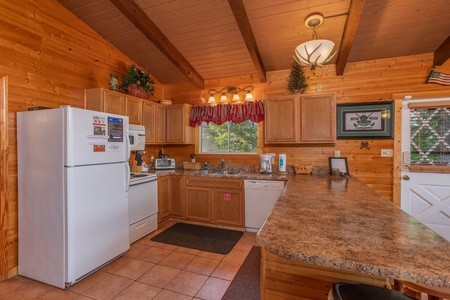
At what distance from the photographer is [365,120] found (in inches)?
135

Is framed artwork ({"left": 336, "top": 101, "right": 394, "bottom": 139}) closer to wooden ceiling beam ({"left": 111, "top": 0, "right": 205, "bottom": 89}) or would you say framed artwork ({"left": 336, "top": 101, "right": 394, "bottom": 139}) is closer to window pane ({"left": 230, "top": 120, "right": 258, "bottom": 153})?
window pane ({"left": 230, "top": 120, "right": 258, "bottom": 153})

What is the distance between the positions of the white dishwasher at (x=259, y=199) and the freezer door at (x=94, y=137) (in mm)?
1843

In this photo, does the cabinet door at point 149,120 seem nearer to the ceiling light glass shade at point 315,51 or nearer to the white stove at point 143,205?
the white stove at point 143,205

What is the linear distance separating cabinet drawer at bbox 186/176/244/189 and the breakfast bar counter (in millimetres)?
1852

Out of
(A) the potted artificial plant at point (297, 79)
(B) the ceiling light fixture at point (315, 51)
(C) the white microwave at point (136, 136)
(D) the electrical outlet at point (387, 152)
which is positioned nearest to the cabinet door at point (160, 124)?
(C) the white microwave at point (136, 136)

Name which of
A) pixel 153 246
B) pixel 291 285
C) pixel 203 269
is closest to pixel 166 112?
pixel 153 246

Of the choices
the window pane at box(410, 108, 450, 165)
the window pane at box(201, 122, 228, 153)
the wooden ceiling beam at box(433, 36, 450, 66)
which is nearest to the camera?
the wooden ceiling beam at box(433, 36, 450, 66)

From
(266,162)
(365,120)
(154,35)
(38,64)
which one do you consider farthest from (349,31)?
(38,64)

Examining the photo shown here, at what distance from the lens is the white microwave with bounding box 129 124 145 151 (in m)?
3.41

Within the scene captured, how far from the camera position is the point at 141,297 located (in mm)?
2006

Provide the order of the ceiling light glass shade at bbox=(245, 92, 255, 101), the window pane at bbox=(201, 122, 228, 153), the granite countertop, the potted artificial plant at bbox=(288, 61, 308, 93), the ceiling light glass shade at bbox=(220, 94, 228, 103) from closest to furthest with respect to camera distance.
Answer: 1. the granite countertop
2. the potted artificial plant at bbox=(288, 61, 308, 93)
3. the ceiling light glass shade at bbox=(245, 92, 255, 101)
4. the ceiling light glass shade at bbox=(220, 94, 228, 103)
5. the window pane at bbox=(201, 122, 228, 153)

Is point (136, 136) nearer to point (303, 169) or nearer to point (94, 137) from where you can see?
point (94, 137)

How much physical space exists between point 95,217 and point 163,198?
1447mm

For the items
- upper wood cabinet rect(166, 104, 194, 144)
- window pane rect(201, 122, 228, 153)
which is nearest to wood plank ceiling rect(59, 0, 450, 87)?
upper wood cabinet rect(166, 104, 194, 144)
